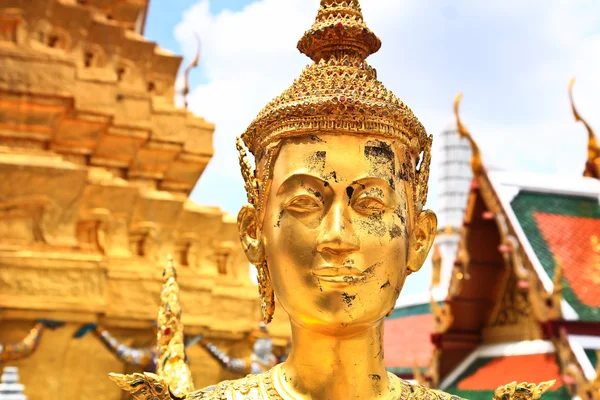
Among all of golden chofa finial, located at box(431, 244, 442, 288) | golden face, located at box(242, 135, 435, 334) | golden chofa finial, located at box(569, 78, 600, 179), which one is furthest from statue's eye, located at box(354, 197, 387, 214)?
golden chofa finial, located at box(431, 244, 442, 288)

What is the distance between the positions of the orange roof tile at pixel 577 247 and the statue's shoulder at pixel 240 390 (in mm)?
4821

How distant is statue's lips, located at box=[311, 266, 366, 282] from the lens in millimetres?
2145

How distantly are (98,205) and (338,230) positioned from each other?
28.5 feet

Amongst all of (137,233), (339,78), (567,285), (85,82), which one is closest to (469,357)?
(567,285)

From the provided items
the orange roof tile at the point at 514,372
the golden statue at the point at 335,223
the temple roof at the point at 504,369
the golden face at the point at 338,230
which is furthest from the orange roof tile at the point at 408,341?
the golden face at the point at 338,230

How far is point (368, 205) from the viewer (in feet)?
7.30

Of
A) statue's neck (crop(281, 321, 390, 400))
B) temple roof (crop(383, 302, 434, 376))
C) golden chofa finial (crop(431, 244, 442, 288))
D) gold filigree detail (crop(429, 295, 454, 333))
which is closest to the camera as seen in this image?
statue's neck (crop(281, 321, 390, 400))

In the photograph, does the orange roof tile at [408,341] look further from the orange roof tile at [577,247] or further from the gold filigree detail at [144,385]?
the gold filigree detail at [144,385]

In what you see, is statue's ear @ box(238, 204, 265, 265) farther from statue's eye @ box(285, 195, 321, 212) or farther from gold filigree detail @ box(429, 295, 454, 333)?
gold filigree detail @ box(429, 295, 454, 333)

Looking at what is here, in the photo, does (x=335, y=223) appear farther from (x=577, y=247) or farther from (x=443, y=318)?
(x=443, y=318)

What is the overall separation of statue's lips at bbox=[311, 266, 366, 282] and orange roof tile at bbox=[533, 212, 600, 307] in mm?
4951

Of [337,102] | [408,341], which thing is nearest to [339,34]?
[337,102]

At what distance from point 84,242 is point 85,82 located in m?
1.89

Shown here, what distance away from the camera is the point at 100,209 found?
10.2m
